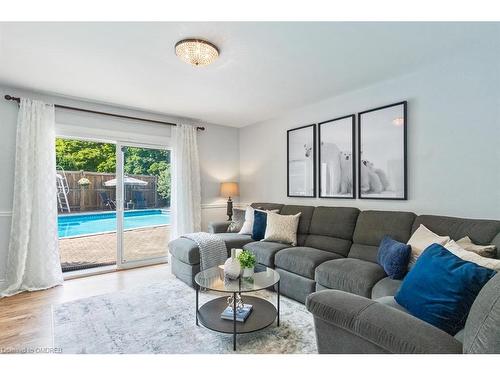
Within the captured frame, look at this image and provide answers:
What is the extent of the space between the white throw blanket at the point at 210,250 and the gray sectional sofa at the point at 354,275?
8 centimetres

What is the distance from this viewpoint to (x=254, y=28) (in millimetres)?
→ 2037

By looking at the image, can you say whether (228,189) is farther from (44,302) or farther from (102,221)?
(44,302)

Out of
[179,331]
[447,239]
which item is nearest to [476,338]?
[447,239]

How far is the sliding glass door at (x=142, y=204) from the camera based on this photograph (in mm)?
4090

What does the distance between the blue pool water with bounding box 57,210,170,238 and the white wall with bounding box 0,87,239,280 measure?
81 cm

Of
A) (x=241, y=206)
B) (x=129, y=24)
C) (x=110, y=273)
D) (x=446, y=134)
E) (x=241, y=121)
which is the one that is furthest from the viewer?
(x=241, y=206)

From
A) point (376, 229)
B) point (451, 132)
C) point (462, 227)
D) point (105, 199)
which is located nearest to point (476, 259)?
point (462, 227)

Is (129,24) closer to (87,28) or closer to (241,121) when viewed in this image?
(87,28)

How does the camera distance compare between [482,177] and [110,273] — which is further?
[110,273]

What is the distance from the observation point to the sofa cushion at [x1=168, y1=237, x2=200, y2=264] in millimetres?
3187

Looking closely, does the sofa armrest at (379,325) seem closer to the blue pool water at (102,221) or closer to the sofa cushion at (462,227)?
the sofa cushion at (462,227)

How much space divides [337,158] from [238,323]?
7.91ft

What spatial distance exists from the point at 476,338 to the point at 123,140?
4.27 m

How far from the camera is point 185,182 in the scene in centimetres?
443
